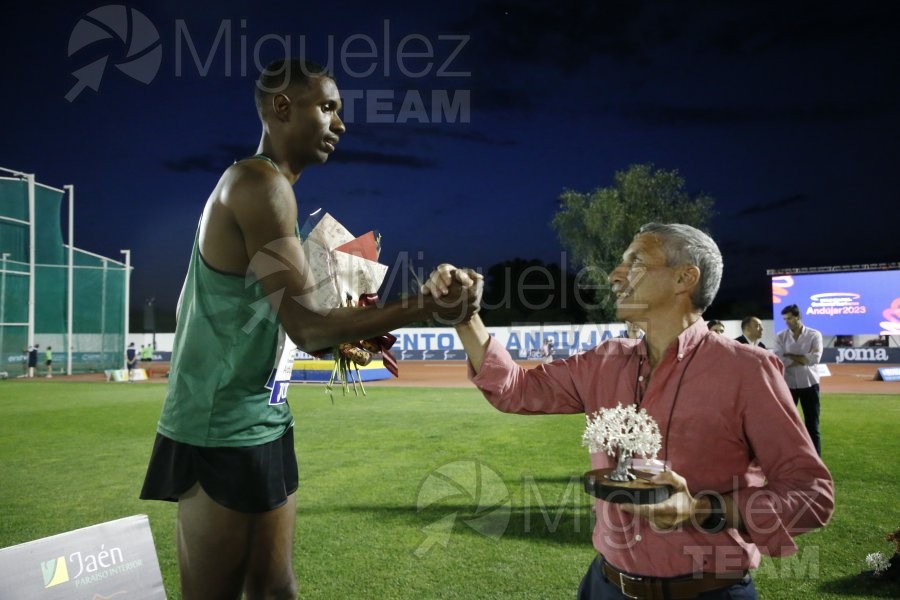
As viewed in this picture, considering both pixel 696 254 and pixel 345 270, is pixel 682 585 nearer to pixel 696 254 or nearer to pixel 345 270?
pixel 696 254

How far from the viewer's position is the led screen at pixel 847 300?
35188 millimetres

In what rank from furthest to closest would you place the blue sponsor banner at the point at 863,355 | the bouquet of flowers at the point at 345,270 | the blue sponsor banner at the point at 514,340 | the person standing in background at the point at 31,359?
the blue sponsor banner at the point at 514,340 < the blue sponsor banner at the point at 863,355 < the person standing in background at the point at 31,359 < the bouquet of flowers at the point at 345,270

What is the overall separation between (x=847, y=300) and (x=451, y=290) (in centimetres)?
4066

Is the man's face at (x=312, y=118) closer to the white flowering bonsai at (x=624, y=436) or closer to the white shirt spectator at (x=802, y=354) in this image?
the white flowering bonsai at (x=624, y=436)

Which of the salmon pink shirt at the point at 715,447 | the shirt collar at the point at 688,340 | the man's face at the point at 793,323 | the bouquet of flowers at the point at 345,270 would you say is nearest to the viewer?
the salmon pink shirt at the point at 715,447

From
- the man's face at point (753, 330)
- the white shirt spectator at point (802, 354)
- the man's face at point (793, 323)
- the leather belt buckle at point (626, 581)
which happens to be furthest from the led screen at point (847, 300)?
the leather belt buckle at point (626, 581)

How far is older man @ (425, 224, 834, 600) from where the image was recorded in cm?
196

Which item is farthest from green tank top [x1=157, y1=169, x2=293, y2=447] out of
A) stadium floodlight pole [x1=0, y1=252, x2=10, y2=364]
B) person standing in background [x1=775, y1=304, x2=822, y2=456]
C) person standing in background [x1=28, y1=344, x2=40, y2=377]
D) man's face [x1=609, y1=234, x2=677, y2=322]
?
person standing in background [x1=28, y1=344, x2=40, y2=377]

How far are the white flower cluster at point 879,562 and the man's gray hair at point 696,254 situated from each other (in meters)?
4.05

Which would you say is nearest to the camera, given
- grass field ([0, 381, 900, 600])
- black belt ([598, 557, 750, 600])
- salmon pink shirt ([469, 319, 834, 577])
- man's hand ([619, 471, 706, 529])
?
man's hand ([619, 471, 706, 529])

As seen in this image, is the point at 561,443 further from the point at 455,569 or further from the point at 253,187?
the point at 253,187

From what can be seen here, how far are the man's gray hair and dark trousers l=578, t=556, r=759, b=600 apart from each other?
1011 mm

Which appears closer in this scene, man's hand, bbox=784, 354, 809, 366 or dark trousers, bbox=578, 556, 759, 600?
dark trousers, bbox=578, 556, 759, 600

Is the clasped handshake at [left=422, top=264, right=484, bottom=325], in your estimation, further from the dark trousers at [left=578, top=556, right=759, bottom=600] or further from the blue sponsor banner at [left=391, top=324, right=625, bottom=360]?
the blue sponsor banner at [left=391, top=324, right=625, bottom=360]
